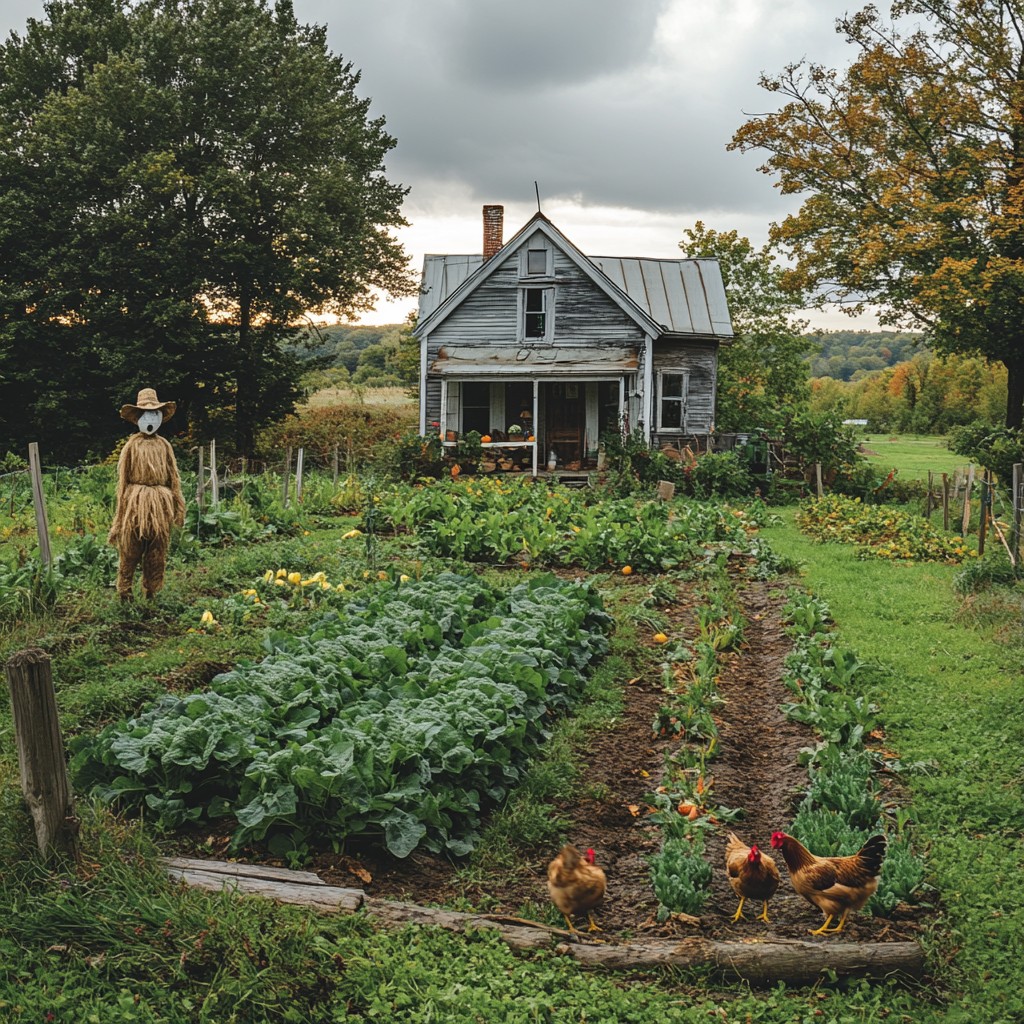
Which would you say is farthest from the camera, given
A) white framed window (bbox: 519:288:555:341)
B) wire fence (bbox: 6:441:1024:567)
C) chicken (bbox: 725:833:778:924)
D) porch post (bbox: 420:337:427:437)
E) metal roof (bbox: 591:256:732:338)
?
metal roof (bbox: 591:256:732:338)

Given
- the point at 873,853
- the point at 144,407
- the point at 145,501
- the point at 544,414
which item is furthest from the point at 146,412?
the point at 544,414

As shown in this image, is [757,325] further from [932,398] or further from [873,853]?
[873,853]

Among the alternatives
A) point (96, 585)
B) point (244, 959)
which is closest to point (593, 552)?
point (96, 585)

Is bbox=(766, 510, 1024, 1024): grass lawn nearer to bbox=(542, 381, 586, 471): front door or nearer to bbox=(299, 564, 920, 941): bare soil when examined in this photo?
bbox=(299, 564, 920, 941): bare soil

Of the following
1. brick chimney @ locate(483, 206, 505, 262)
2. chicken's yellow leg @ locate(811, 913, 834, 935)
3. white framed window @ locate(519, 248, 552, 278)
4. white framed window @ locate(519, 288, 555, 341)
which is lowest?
chicken's yellow leg @ locate(811, 913, 834, 935)

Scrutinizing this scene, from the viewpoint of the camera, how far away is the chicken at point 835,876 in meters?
4.46

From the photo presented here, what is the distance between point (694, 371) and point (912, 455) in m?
12.9

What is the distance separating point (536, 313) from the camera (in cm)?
2552

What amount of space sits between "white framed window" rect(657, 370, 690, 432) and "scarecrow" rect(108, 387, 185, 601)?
18118 mm

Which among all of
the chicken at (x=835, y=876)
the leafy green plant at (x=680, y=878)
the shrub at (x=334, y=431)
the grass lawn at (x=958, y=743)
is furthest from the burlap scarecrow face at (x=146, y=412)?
the shrub at (x=334, y=431)

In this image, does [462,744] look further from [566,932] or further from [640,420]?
[640,420]

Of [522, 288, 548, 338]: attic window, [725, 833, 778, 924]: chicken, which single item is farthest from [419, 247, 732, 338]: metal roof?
[725, 833, 778, 924]: chicken

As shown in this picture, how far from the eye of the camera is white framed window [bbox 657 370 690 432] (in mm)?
26281

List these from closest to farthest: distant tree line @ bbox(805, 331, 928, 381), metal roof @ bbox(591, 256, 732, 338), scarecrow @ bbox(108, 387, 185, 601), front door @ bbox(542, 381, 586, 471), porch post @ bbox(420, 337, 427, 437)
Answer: scarecrow @ bbox(108, 387, 185, 601), porch post @ bbox(420, 337, 427, 437), metal roof @ bbox(591, 256, 732, 338), front door @ bbox(542, 381, 586, 471), distant tree line @ bbox(805, 331, 928, 381)
